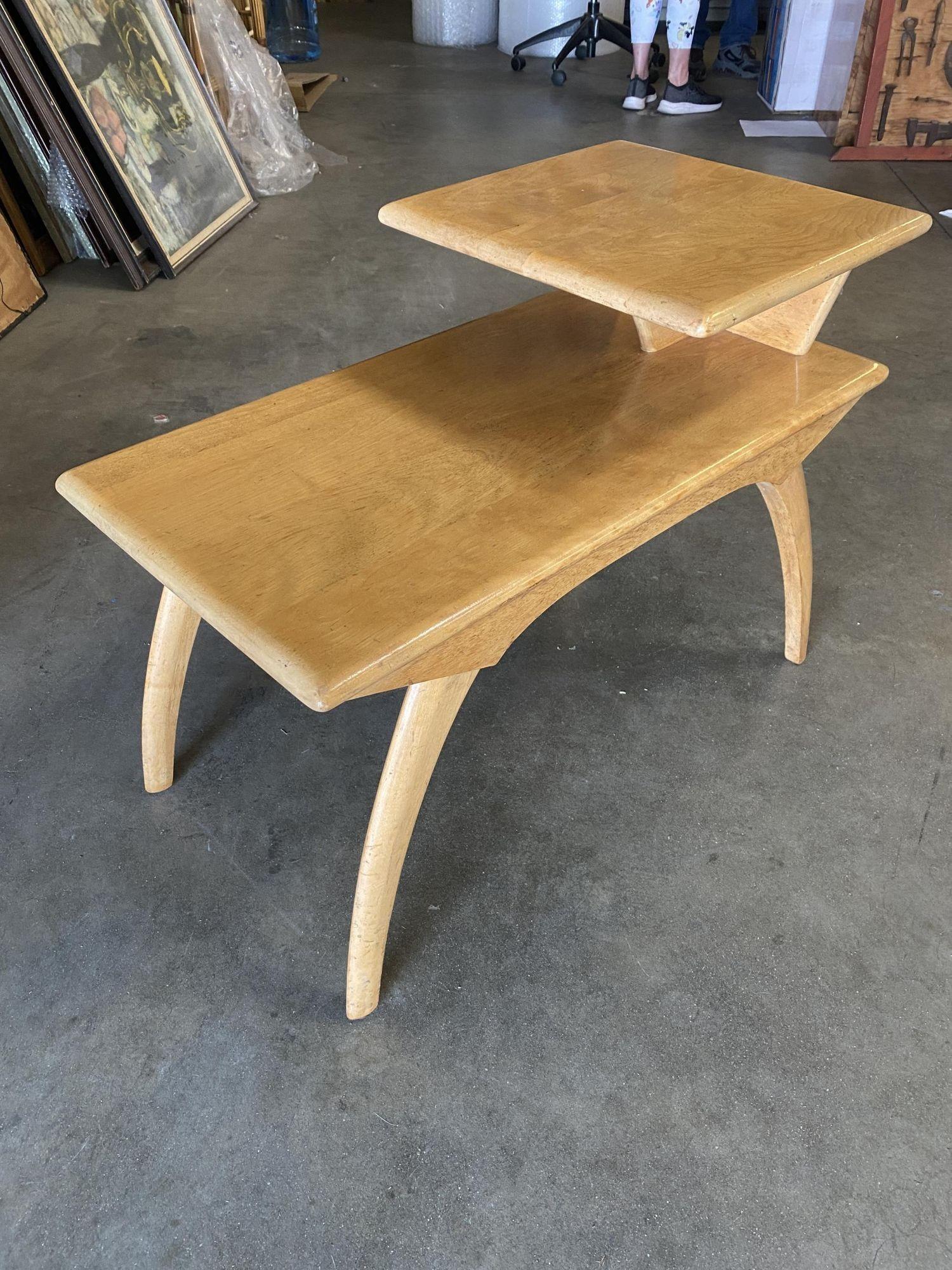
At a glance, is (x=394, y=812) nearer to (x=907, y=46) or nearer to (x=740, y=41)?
(x=907, y=46)

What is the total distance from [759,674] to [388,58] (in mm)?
4440

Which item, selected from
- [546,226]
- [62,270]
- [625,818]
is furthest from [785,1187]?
[62,270]

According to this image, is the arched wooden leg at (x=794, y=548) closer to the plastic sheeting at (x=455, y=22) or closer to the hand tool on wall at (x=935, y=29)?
the hand tool on wall at (x=935, y=29)

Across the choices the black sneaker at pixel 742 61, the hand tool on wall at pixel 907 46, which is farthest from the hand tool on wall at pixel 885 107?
the black sneaker at pixel 742 61

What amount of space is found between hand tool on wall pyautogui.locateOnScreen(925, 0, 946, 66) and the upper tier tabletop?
8.11ft

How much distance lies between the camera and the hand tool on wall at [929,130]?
338cm

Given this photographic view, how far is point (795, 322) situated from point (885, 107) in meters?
2.75

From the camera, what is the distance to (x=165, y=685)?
48.4 inches

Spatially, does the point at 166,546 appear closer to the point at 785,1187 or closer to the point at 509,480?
the point at 509,480

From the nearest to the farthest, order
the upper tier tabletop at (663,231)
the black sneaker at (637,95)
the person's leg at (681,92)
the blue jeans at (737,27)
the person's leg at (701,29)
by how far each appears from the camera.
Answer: the upper tier tabletop at (663,231) → the person's leg at (681,92) → the black sneaker at (637,95) → the person's leg at (701,29) → the blue jeans at (737,27)

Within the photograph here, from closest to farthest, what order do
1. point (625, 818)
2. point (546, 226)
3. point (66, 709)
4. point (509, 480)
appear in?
point (509, 480), point (546, 226), point (625, 818), point (66, 709)

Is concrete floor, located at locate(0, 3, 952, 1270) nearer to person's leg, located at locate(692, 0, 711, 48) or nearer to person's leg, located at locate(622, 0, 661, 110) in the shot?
person's leg, located at locate(622, 0, 661, 110)

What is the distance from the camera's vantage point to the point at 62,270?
2.78m

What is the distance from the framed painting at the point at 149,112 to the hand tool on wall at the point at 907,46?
2.22m
